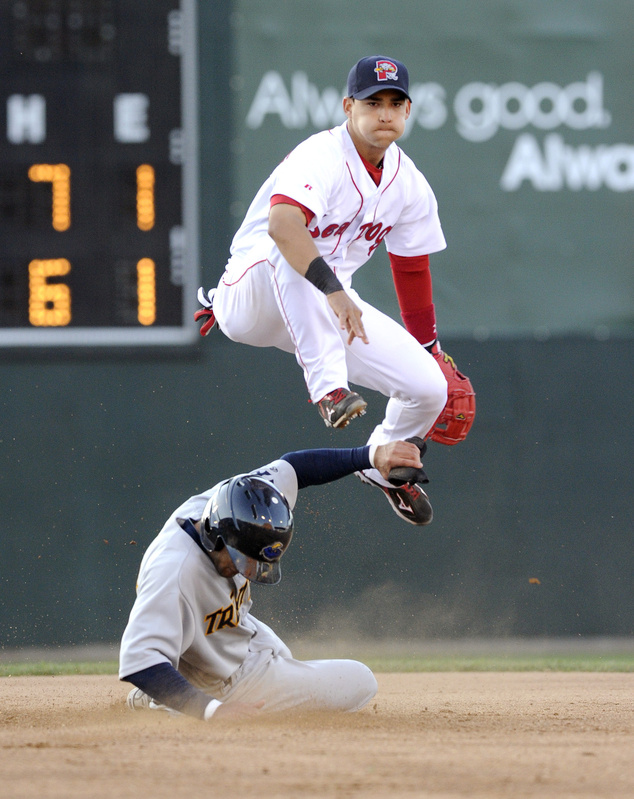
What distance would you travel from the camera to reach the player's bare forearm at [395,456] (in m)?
3.32

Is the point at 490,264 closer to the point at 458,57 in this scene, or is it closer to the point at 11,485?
the point at 458,57

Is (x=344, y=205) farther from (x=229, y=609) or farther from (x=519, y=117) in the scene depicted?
(x=519, y=117)

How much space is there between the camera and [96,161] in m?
6.09

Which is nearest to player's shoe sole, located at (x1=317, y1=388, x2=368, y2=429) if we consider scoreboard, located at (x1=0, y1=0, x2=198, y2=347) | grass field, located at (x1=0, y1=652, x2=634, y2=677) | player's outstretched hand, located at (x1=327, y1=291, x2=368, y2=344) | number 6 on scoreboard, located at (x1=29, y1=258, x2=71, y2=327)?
player's outstretched hand, located at (x1=327, y1=291, x2=368, y2=344)

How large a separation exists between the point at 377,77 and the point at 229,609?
1634 millimetres

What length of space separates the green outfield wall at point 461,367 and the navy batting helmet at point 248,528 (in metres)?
3.03

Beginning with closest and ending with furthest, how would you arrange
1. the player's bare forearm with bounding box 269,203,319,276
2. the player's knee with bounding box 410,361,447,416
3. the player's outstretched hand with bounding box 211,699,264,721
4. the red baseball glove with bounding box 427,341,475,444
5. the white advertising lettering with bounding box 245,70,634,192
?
the player's outstretched hand with bounding box 211,699,264,721 → the player's bare forearm with bounding box 269,203,319,276 → the player's knee with bounding box 410,361,447,416 → the red baseball glove with bounding box 427,341,475,444 → the white advertising lettering with bounding box 245,70,634,192

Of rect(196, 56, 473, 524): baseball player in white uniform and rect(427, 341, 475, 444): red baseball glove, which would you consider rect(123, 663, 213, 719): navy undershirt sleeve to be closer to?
rect(196, 56, 473, 524): baseball player in white uniform

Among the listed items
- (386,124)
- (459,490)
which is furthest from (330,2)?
(386,124)

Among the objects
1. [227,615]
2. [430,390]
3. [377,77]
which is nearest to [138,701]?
[227,615]

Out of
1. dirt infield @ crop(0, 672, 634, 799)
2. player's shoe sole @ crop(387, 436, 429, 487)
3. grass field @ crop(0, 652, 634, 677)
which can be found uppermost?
player's shoe sole @ crop(387, 436, 429, 487)

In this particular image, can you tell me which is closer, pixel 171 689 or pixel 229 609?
pixel 171 689

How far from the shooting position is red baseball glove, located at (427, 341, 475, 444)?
3760 mm

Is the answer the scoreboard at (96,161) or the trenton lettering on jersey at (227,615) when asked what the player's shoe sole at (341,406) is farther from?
the scoreboard at (96,161)
